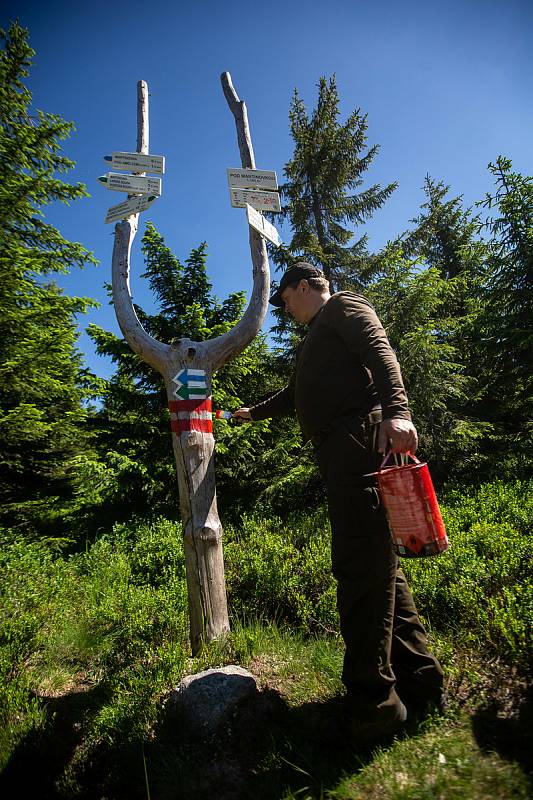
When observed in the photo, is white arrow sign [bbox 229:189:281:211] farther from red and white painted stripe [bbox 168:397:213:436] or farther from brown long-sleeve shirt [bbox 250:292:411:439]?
red and white painted stripe [bbox 168:397:213:436]

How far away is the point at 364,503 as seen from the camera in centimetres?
205

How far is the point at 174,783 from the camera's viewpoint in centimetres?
198

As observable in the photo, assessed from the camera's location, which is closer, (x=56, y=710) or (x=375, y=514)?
(x=375, y=514)

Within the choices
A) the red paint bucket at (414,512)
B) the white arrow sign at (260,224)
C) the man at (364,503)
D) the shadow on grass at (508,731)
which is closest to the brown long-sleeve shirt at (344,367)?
the man at (364,503)

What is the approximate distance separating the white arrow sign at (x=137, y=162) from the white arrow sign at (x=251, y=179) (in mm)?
641

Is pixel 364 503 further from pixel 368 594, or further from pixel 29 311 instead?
pixel 29 311

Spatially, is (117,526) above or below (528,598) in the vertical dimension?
above

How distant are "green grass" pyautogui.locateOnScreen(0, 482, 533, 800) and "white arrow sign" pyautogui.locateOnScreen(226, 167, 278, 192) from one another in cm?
383

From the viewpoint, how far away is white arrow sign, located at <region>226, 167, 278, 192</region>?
351 centimetres

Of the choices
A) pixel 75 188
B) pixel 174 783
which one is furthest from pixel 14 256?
pixel 174 783

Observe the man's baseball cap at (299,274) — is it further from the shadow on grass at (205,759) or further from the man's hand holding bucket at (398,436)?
the shadow on grass at (205,759)

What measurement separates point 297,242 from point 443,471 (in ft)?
20.0

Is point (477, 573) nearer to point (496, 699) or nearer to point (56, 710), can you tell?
point (496, 699)

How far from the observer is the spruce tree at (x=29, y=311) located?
6012 millimetres
